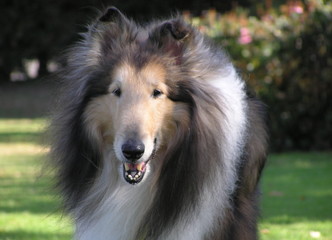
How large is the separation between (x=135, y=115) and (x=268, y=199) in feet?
17.4

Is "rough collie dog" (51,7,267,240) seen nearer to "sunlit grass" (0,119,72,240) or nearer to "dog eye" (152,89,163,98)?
"dog eye" (152,89,163,98)

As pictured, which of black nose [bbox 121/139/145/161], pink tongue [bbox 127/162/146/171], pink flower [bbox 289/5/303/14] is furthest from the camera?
pink flower [bbox 289/5/303/14]

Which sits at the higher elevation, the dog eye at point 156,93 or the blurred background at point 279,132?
the dog eye at point 156,93

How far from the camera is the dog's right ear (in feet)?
15.3

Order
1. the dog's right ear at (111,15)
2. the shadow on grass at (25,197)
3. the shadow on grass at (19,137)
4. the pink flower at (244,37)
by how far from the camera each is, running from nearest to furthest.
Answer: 1. the dog's right ear at (111,15)
2. the shadow on grass at (25,197)
3. the pink flower at (244,37)
4. the shadow on grass at (19,137)

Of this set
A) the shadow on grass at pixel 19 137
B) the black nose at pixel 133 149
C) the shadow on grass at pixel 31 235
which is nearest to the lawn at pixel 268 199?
the shadow on grass at pixel 31 235

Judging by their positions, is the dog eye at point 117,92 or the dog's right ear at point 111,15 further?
the dog's right ear at point 111,15

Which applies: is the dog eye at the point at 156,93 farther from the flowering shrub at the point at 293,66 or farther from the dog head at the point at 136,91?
the flowering shrub at the point at 293,66

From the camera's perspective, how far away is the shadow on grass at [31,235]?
698 centimetres

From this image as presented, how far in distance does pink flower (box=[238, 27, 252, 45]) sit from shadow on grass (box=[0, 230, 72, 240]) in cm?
673

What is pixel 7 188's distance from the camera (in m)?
10.3

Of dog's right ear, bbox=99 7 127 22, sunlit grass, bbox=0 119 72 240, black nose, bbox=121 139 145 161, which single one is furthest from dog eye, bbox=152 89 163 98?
sunlit grass, bbox=0 119 72 240

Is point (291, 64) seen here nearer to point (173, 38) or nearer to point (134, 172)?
point (173, 38)

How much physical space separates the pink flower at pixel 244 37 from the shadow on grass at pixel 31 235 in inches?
265
